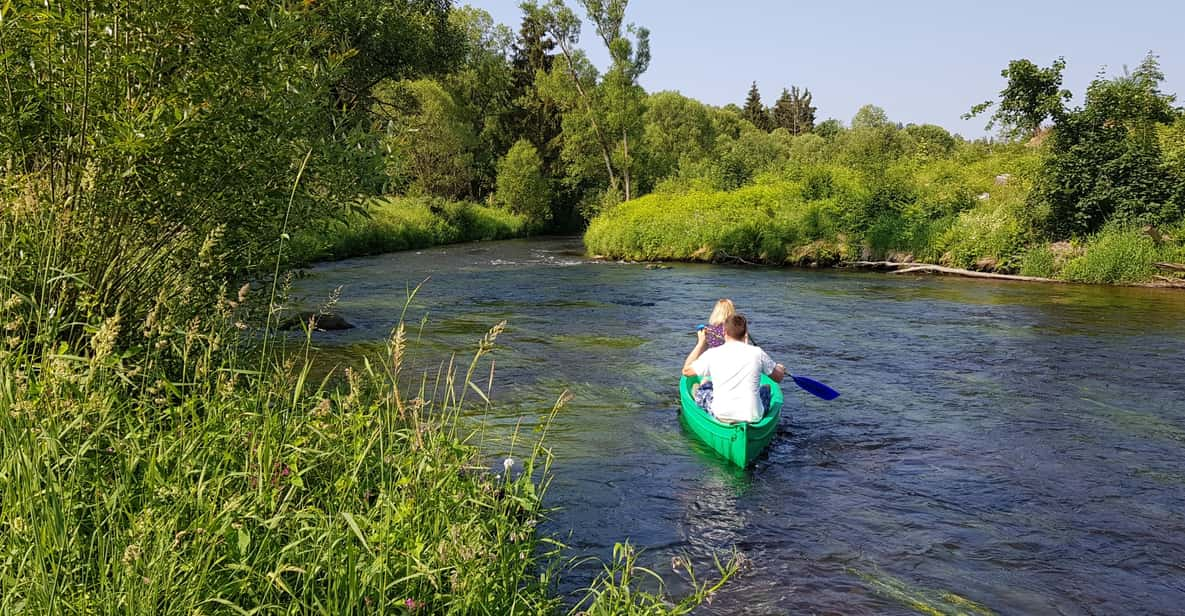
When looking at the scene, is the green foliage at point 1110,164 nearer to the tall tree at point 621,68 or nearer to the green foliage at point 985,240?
the green foliage at point 985,240

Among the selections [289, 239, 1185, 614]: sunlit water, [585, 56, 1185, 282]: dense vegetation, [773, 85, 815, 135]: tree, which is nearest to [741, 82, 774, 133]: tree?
[773, 85, 815, 135]: tree

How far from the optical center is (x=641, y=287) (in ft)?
70.2

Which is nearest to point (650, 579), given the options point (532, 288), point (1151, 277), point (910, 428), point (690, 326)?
point (910, 428)

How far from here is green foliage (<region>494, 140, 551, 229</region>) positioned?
50.7 m

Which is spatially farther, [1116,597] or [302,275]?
[302,275]

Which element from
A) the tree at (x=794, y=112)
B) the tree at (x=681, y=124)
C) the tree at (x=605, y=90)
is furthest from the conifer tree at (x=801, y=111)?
Answer: the tree at (x=605, y=90)

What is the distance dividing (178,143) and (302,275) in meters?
1.91

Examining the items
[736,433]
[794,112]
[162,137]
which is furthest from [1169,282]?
[794,112]

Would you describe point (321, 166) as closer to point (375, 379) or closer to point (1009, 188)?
point (375, 379)

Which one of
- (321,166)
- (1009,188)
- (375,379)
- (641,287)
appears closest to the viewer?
(375,379)

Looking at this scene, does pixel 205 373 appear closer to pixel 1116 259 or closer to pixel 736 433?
pixel 736 433

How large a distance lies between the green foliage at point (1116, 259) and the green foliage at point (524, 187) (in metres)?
34.0

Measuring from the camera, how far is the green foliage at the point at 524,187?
1996 inches

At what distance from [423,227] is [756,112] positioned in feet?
224
